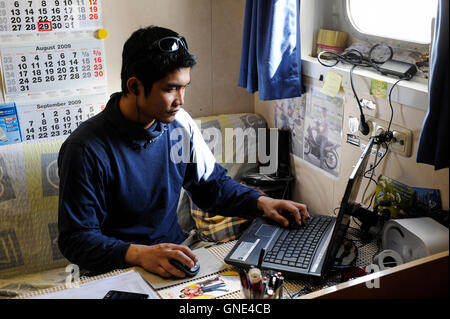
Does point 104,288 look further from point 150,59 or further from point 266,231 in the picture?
point 150,59

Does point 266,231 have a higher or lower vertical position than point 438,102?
lower

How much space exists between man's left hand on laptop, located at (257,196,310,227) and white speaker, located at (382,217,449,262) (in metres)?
0.26

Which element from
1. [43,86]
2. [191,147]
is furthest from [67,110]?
[191,147]

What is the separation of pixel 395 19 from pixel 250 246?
1122 millimetres

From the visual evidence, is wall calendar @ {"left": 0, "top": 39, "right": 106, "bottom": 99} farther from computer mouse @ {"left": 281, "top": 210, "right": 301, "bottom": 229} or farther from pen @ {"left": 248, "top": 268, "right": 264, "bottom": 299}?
pen @ {"left": 248, "top": 268, "right": 264, "bottom": 299}

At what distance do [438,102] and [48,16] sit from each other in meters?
1.62

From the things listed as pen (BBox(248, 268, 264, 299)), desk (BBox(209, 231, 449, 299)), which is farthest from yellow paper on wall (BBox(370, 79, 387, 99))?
pen (BBox(248, 268, 264, 299))

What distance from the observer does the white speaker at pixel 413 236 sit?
4.16 ft

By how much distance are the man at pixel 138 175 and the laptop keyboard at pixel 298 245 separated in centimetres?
5

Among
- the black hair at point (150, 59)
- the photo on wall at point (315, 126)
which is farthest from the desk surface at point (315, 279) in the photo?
the black hair at point (150, 59)

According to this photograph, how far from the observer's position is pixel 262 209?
1.62 meters

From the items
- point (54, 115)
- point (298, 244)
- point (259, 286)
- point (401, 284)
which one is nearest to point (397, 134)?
point (298, 244)

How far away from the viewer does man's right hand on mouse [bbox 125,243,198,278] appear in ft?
4.21

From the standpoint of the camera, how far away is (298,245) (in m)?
1.40
